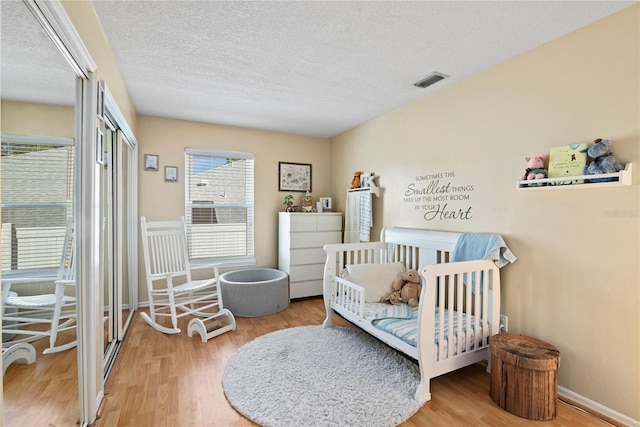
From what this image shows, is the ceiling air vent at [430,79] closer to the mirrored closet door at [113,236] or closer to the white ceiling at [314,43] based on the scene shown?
the white ceiling at [314,43]

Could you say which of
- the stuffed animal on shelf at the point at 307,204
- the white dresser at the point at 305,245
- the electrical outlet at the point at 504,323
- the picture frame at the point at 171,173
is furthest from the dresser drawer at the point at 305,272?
the electrical outlet at the point at 504,323

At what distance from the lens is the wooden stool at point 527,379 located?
1.73 m

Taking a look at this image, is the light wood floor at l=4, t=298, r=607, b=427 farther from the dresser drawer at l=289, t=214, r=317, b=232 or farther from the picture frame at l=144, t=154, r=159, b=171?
the picture frame at l=144, t=154, r=159, b=171

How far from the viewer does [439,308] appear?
2.04 m

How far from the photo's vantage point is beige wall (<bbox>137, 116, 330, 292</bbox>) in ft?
12.1

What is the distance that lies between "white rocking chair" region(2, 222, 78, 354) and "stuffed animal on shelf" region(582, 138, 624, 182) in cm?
272

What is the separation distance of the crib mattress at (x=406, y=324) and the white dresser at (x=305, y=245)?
5.03ft

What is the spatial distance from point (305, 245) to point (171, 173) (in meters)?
1.91

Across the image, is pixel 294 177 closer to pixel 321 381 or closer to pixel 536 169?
pixel 321 381

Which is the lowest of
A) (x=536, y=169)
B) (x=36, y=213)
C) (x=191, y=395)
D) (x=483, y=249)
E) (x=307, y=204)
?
(x=191, y=395)

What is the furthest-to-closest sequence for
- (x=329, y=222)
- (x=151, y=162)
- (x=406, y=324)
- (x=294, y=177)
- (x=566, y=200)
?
(x=294, y=177)
(x=329, y=222)
(x=151, y=162)
(x=406, y=324)
(x=566, y=200)

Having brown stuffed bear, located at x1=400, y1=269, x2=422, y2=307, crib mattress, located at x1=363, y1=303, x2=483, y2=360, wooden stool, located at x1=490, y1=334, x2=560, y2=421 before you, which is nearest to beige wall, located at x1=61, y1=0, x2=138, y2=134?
crib mattress, located at x1=363, y1=303, x2=483, y2=360

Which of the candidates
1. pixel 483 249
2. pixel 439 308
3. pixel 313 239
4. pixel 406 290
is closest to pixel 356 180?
pixel 313 239

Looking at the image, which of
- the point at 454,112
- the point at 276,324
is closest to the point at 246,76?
the point at 454,112
